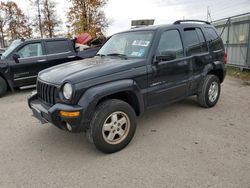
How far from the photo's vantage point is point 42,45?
778 centimetres

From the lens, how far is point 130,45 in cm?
416

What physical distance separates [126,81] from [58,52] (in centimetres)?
533

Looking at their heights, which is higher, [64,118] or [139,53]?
[139,53]

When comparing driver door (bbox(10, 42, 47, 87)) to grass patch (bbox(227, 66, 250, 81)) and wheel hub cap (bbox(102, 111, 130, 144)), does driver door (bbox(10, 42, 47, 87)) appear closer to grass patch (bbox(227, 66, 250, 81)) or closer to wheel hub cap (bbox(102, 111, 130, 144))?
wheel hub cap (bbox(102, 111, 130, 144))

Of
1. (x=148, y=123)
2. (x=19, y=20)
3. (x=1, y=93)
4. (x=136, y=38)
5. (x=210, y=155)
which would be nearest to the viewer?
(x=210, y=155)

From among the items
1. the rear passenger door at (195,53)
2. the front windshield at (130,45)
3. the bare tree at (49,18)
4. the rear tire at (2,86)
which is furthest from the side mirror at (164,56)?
the bare tree at (49,18)

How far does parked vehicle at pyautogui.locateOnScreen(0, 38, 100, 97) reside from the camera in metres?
7.17

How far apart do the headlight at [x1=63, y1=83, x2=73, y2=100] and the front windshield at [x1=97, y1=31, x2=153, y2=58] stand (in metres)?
1.30

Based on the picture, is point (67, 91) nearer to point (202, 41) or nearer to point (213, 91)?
point (202, 41)

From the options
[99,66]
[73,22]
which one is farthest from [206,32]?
[73,22]

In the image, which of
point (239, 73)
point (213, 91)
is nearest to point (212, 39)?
point (213, 91)

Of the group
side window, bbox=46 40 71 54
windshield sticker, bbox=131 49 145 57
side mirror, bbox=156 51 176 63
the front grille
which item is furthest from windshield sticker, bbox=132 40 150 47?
side window, bbox=46 40 71 54

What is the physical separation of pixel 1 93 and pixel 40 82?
13.4 ft

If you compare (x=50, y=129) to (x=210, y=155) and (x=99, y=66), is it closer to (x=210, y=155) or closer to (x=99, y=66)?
(x=99, y=66)
